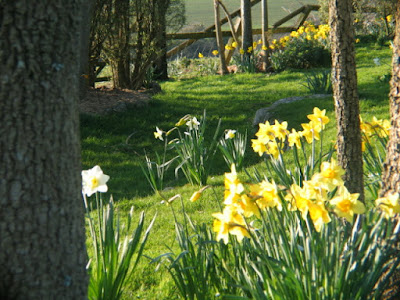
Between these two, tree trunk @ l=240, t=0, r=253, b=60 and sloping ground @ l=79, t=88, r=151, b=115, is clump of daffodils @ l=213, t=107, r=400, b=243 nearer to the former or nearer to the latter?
sloping ground @ l=79, t=88, r=151, b=115

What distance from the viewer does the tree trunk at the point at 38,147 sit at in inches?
62.7

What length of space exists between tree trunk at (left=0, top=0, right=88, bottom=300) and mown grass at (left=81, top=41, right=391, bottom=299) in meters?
0.73

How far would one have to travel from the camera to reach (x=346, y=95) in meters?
2.65

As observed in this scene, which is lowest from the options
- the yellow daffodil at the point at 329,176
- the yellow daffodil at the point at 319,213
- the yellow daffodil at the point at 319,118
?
the yellow daffodil at the point at 319,213

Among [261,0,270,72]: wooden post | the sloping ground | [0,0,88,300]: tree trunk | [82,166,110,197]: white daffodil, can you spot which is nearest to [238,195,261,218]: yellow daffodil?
[0,0,88,300]: tree trunk

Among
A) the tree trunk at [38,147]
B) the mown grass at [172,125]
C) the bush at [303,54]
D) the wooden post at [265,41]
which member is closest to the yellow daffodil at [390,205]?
the mown grass at [172,125]

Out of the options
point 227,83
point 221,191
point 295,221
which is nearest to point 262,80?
point 227,83

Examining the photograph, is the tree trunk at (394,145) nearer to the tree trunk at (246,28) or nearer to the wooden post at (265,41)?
the wooden post at (265,41)

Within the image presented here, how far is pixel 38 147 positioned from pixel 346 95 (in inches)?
65.8

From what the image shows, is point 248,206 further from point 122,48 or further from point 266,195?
point 122,48

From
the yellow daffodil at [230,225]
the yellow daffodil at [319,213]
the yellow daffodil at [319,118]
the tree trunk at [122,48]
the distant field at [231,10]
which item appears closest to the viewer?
the yellow daffodil at [319,213]

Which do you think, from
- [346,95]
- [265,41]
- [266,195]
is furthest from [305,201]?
[265,41]

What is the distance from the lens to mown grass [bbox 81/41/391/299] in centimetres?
371

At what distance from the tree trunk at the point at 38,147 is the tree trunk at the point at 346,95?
147cm
